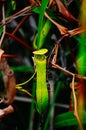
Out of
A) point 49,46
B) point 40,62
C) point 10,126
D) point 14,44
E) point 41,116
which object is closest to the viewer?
point 40,62

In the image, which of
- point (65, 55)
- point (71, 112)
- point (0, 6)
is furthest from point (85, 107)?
point (0, 6)

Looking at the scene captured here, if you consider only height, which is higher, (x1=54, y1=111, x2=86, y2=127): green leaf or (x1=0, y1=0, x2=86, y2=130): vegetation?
(x1=0, y1=0, x2=86, y2=130): vegetation

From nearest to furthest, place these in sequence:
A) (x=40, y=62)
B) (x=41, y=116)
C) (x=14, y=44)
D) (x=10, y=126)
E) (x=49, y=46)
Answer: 1. (x=40, y=62)
2. (x=41, y=116)
3. (x=49, y=46)
4. (x=10, y=126)
5. (x=14, y=44)

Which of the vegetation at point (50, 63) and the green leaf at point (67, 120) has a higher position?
the vegetation at point (50, 63)

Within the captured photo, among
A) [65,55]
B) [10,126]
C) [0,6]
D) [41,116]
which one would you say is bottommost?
[10,126]

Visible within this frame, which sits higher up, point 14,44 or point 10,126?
point 14,44

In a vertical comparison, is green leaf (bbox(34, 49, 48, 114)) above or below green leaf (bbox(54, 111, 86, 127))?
above

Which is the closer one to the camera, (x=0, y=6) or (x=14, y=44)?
(x=0, y=6)

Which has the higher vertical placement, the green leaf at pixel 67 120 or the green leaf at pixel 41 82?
the green leaf at pixel 41 82

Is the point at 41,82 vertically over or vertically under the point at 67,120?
over

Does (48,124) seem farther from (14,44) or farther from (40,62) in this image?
(14,44)

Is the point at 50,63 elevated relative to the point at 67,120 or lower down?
elevated
